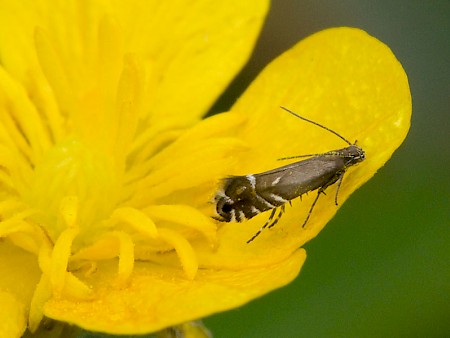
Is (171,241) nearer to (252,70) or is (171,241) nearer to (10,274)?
(10,274)

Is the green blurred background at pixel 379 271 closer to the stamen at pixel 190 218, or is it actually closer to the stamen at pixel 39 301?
the stamen at pixel 190 218

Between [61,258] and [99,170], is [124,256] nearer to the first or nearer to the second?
[61,258]

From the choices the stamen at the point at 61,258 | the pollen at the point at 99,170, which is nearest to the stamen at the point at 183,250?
the pollen at the point at 99,170

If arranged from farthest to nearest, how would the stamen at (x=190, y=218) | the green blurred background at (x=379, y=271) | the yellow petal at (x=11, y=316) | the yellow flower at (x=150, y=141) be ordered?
the green blurred background at (x=379, y=271)
the stamen at (x=190, y=218)
the yellow flower at (x=150, y=141)
the yellow petal at (x=11, y=316)

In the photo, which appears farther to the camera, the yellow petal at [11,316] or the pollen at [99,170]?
the pollen at [99,170]

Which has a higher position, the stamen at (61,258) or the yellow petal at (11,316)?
the stamen at (61,258)

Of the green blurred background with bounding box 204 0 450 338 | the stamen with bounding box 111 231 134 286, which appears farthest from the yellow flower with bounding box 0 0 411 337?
the green blurred background with bounding box 204 0 450 338
